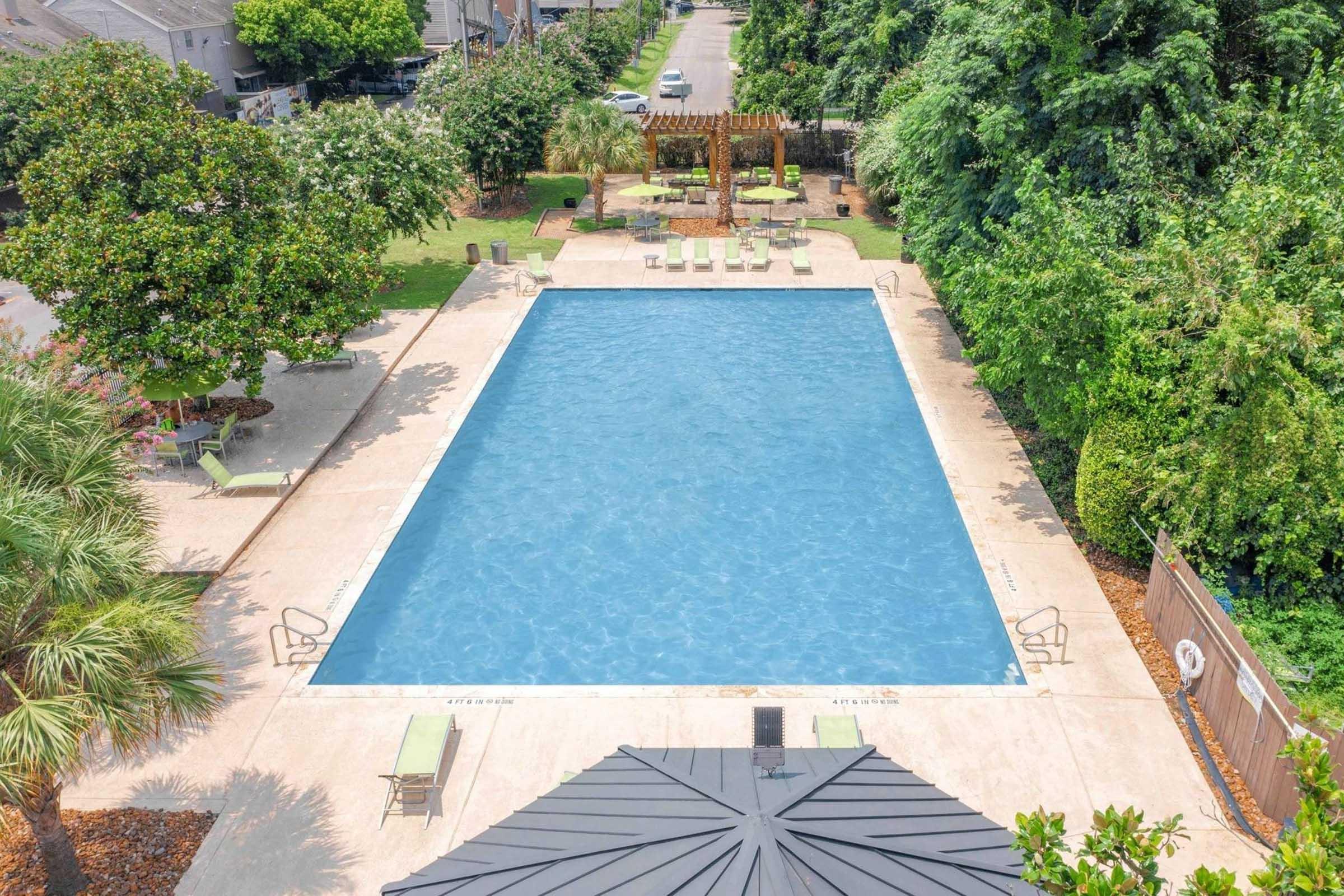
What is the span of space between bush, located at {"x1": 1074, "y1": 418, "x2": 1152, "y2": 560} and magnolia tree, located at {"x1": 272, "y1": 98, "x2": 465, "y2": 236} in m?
16.3

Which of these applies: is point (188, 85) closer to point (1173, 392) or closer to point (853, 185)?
point (1173, 392)

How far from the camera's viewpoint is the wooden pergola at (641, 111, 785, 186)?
35.6 m

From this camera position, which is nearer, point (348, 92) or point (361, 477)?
point (361, 477)

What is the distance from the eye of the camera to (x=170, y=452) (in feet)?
59.2

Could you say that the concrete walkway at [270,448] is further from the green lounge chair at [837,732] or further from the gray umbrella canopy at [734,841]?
the gray umbrella canopy at [734,841]

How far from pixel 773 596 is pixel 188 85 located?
14.4 meters

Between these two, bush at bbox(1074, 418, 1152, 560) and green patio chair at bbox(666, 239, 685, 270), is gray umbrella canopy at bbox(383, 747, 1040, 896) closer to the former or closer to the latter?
bush at bbox(1074, 418, 1152, 560)

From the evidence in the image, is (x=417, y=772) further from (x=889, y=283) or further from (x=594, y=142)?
(x=594, y=142)

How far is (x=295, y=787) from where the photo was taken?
11125 mm

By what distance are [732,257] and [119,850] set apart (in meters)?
22.8

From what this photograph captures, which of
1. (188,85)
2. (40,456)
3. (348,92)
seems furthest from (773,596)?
(348,92)

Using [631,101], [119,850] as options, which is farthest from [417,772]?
[631,101]

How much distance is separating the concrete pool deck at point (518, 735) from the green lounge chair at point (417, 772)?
0.59ft

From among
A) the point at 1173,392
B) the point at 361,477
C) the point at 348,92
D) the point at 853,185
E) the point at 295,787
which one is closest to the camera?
the point at 295,787
